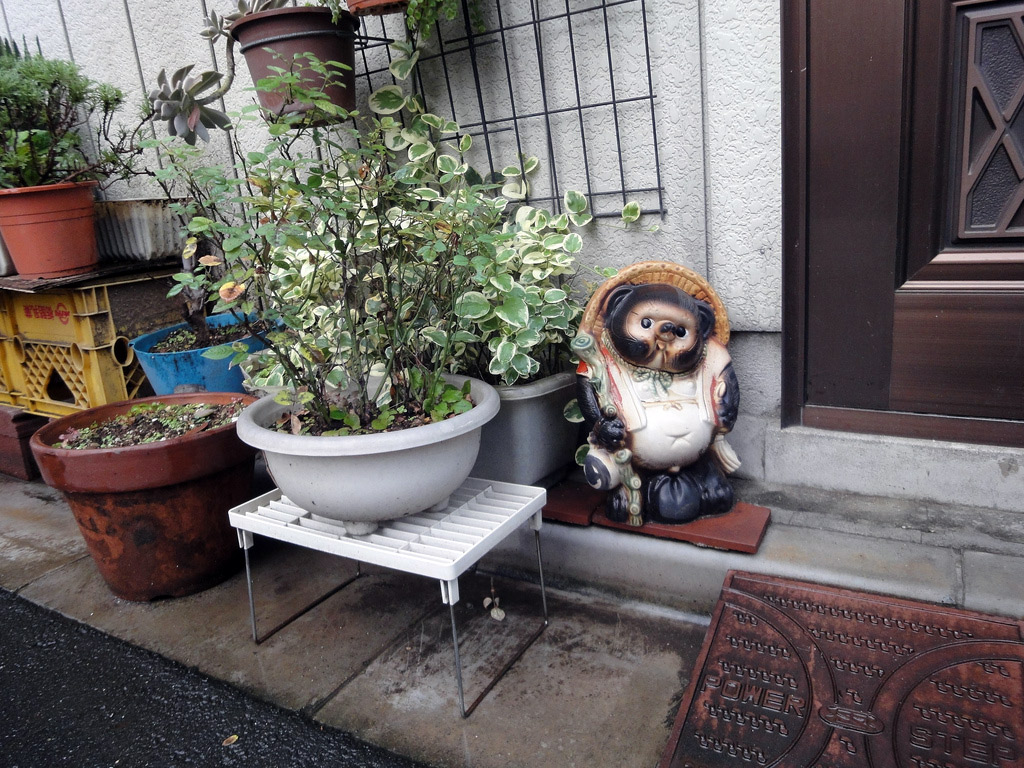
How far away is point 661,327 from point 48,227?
254cm

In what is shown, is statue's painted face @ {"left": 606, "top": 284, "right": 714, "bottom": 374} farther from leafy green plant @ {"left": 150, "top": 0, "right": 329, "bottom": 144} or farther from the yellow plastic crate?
the yellow plastic crate

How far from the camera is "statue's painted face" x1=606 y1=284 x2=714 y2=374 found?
6.63 ft

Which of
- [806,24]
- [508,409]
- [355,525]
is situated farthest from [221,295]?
[806,24]

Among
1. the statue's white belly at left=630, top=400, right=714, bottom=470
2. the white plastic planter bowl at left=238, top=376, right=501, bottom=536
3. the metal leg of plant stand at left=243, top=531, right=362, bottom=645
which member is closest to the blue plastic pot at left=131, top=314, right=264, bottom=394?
the metal leg of plant stand at left=243, top=531, right=362, bottom=645

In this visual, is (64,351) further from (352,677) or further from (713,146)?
(713,146)

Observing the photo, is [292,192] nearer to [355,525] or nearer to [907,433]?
[355,525]

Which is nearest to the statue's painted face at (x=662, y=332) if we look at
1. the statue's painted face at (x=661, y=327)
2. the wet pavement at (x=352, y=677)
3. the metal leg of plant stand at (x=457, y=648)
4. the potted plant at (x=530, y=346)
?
the statue's painted face at (x=661, y=327)

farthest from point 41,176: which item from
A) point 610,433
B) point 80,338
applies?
point 610,433

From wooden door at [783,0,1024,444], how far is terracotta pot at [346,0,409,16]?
1.16 metres

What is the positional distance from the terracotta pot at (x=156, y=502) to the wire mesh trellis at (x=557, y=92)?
4.51 ft

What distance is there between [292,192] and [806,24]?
4.84ft

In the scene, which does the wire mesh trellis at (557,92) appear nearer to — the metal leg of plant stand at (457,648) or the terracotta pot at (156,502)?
the metal leg of plant stand at (457,648)

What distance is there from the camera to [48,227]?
120 inches

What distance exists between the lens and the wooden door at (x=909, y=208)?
6.49ft
